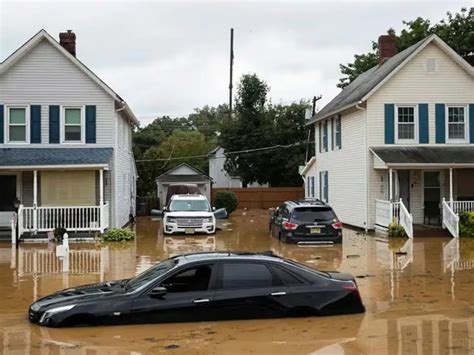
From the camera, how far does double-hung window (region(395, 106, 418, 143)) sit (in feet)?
88.7

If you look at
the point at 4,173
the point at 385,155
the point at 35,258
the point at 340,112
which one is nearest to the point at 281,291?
the point at 35,258

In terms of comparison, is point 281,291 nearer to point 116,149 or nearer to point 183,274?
point 183,274

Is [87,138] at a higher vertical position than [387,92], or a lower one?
lower

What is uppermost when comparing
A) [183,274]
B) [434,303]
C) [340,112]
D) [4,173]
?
[340,112]

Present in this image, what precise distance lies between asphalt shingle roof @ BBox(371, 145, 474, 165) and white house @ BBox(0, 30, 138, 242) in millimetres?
11342

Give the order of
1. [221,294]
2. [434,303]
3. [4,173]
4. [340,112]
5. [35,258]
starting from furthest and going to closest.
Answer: [340,112] < [4,173] < [35,258] < [434,303] < [221,294]

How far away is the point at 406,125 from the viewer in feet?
88.9

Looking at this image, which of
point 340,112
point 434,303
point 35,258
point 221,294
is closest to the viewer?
point 221,294

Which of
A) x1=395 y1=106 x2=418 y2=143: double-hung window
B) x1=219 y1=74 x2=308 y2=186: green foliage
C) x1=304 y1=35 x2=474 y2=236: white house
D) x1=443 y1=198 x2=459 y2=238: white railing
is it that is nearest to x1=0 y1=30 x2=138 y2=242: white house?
x1=304 y1=35 x2=474 y2=236: white house

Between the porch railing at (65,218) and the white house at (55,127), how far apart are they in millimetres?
46

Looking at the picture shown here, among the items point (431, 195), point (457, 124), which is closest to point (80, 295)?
point (431, 195)

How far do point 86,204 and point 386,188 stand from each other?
12.6 m

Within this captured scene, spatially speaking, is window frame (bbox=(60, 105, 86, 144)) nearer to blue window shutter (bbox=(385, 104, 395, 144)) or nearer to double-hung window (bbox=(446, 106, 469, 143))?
blue window shutter (bbox=(385, 104, 395, 144))

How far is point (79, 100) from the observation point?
26.0m
